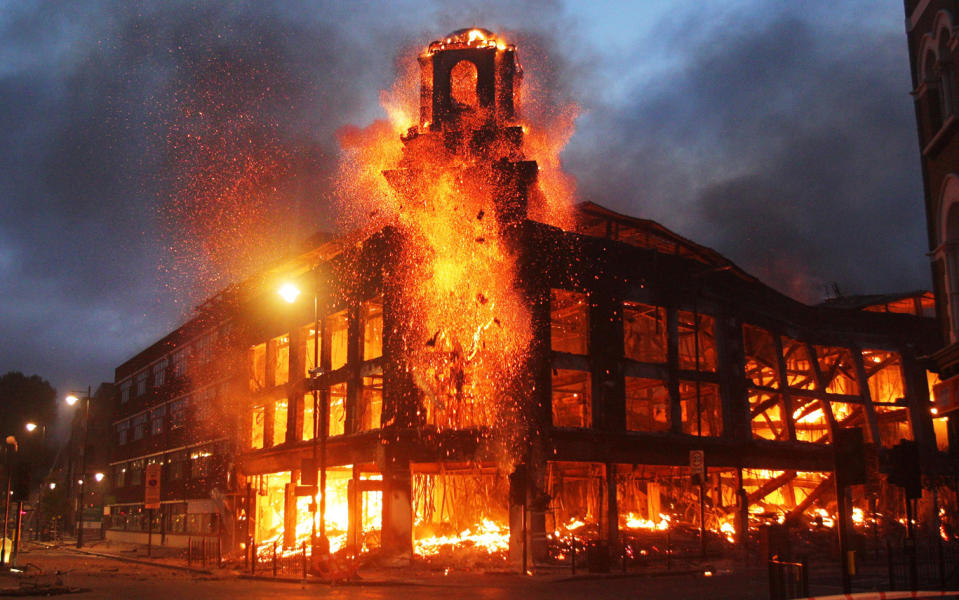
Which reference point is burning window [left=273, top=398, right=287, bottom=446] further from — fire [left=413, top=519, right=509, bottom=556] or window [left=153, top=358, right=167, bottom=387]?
window [left=153, top=358, right=167, bottom=387]

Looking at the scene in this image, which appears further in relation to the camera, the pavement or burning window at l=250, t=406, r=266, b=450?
burning window at l=250, t=406, r=266, b=450

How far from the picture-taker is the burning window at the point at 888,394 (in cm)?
4944

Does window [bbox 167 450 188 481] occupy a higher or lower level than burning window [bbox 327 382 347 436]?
lower

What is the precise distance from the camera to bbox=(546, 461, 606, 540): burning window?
34.6 m

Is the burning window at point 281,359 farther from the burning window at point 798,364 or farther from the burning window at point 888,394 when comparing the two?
the burning window at point 888,394

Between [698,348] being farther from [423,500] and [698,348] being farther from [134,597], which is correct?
[134,597]

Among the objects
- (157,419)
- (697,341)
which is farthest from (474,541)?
(157,419)

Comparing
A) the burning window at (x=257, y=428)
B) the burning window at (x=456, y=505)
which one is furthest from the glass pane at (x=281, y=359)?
the burning window at (x=456, y=505)

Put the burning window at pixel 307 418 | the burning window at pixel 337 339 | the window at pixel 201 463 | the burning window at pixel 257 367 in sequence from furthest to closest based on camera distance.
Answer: the window at pixel 201 463 < the burning window at pixel 257 367 < the burning window at pixel 307 418 < the burning window at pixel 337 339

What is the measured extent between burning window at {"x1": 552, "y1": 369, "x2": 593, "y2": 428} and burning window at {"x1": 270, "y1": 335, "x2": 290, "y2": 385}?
1455 centimetres

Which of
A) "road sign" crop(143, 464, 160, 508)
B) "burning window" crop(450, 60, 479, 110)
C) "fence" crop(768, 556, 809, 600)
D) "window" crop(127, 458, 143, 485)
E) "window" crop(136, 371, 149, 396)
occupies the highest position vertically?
"burning window" crop(450, 60, 479, 110)

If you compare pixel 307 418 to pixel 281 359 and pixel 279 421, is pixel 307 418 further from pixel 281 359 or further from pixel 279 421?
pixel 281 359

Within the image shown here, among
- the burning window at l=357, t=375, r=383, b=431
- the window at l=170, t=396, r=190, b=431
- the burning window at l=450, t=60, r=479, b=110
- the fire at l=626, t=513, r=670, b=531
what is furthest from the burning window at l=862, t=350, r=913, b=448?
the window at l=170, t=396, r=190, b=431

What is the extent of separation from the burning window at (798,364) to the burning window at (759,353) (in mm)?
748
